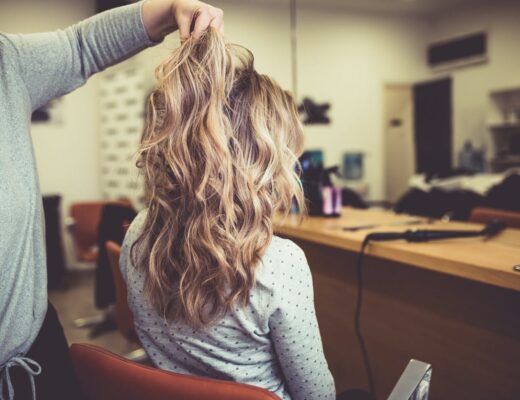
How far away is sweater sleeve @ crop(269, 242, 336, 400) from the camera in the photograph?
0.86 metres

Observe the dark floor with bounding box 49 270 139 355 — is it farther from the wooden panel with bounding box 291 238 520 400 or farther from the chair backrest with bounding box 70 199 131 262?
the wooden panel with bounding box 291 238 520 400

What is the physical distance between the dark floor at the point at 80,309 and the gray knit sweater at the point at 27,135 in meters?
1.75

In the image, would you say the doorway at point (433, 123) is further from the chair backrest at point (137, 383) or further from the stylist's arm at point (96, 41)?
the chair backrest at point (137, 383)

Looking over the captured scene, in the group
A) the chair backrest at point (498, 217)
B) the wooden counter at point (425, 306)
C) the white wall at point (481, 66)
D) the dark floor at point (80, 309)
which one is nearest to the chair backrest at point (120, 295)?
the dark floor at point (80, 309)

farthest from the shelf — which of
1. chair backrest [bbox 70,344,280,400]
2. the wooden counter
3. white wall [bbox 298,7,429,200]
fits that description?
chair backrest [bbox 70,344,280,400]

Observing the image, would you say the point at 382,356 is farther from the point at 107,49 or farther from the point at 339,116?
the point at 339,116

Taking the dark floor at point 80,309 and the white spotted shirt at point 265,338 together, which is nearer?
the white spotted shirt at point 265,338

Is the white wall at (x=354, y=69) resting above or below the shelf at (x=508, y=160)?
above

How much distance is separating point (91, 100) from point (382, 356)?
4703mm

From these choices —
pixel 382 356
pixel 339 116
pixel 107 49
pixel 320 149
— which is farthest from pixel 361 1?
pixel 107 49

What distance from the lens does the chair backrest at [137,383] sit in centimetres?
66

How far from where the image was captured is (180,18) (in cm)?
94

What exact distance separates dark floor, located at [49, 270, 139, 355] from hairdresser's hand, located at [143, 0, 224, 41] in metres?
1.87

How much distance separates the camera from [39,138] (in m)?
5.28
